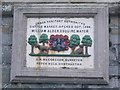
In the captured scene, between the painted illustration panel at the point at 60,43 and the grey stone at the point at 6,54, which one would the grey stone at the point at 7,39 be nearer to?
the grey stone at the point at 6,54

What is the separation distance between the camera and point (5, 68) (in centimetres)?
198

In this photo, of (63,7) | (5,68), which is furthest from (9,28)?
(63,7)

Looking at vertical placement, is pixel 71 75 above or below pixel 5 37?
below

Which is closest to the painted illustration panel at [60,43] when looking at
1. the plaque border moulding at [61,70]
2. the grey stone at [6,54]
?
the plaque border moulding at [61,70]

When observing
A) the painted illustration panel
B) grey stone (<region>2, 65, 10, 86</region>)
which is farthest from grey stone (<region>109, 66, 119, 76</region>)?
grey stone (<region>2, 65, 10, 86</region>)

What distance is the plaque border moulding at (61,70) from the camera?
1902 millimetres

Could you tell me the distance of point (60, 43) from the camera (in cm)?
197

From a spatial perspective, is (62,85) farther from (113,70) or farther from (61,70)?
(113,70)

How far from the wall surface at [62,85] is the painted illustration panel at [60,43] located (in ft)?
0.44

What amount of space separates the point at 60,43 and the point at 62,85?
0.97 ft

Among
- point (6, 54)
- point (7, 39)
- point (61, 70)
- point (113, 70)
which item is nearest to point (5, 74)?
point (6, 54)

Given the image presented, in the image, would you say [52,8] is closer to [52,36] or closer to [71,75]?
[52,36]

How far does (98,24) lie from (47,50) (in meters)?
0.40

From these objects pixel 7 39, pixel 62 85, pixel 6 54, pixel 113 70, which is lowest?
pixel 62 85
